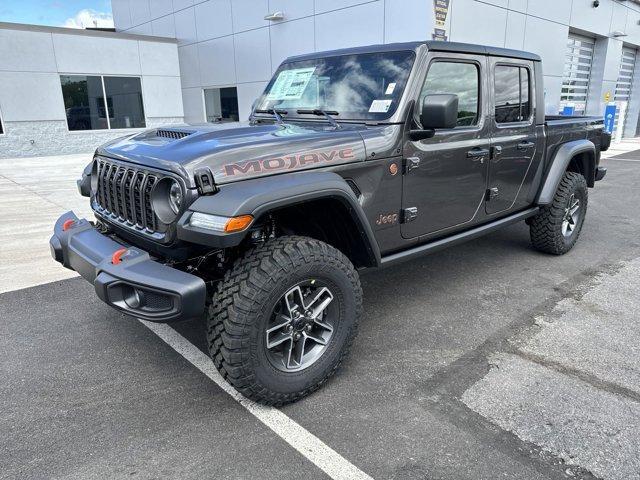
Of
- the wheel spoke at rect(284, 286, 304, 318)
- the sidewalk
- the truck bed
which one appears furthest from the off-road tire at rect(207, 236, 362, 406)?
the sidewalk

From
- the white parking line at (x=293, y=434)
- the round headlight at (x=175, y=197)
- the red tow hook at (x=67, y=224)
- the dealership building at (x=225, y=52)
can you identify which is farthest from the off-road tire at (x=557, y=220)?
the dealership building at (x=225, y=52)

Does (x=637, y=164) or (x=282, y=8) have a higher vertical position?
(x=282, y=8)

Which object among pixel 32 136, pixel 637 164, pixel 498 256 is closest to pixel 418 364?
pixel 498 256

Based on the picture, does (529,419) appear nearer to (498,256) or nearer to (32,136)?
(498,256)

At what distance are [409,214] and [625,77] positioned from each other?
22057 millimetres

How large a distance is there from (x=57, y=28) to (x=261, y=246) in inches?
600

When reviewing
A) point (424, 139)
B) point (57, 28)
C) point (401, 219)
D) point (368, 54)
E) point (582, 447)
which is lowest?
point (582, 447)

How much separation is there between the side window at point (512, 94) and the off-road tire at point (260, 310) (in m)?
2.23

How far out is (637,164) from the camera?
12203mm

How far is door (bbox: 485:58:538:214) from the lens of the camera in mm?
3932

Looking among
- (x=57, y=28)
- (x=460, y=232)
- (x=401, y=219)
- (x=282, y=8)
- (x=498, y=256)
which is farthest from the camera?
(x=57, y=28)

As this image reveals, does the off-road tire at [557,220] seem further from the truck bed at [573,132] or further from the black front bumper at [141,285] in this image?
the black front bumper at [141,285]

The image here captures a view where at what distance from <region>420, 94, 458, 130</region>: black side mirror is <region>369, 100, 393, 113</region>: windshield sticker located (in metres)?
0.26

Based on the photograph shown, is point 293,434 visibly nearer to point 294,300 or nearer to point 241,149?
point 294,300
